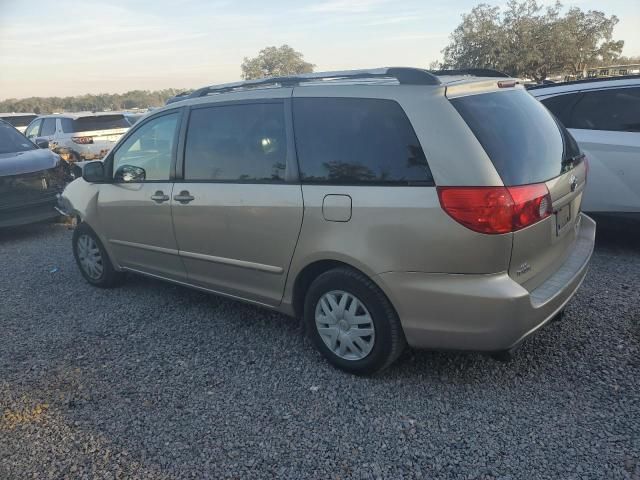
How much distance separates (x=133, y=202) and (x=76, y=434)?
78.9 inches

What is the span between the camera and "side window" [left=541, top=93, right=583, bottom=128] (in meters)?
5.26

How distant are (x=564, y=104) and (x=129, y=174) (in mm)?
4285

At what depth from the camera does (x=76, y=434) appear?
2855 millimetres

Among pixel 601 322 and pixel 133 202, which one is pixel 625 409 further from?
pixel 133 202

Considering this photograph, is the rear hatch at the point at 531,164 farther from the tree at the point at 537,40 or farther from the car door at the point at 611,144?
the tree at the point at 537,40

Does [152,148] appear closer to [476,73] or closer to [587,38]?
[476,73]

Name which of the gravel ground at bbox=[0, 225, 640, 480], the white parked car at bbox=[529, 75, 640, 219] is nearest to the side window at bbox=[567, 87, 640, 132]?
the white parked car at bbox=[529, 75, 640, 219]

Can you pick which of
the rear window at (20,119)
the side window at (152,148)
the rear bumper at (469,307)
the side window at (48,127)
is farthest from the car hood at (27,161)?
the rear window at (20,119)

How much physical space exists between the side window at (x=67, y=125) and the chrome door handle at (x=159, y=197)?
1001 centimetres

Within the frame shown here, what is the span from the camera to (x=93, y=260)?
5047 millimetres

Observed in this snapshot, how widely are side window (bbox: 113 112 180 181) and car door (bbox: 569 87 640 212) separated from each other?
12.8ft

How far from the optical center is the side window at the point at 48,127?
42.9ft

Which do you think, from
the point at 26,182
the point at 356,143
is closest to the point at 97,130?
the point at 26,182

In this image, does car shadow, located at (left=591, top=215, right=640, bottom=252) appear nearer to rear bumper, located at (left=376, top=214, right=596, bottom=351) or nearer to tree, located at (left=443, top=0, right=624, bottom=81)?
rear bumper, located at (left=376, top=214, right=596, bottom=351)
